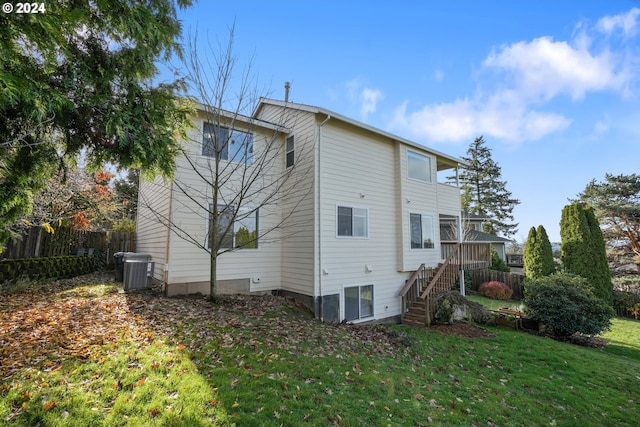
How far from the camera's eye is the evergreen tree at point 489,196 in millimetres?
36250

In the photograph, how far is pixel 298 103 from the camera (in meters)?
10.0

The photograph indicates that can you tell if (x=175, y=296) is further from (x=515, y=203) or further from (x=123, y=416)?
(x=515, y=203)

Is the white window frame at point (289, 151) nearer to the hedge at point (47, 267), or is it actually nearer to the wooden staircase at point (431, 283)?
the wooden staircase at point (431, 283)

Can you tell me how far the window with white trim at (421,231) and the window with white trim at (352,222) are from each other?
2.57 meters

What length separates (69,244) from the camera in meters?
12.5

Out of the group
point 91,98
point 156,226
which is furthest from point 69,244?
point 91,98

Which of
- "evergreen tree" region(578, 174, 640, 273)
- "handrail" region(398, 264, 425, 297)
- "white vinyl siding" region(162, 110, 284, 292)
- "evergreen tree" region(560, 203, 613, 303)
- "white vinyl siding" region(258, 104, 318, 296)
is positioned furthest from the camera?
"evergreen tree" region(578, 174, 640, 273)

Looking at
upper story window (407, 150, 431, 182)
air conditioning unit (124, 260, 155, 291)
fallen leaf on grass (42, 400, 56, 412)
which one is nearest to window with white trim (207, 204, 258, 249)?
air conditioning unit (124, 260, 155, 291)

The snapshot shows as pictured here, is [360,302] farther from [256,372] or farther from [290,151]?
[256,372]

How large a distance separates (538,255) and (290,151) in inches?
641

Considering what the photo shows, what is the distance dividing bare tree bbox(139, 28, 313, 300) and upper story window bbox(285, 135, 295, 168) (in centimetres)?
12

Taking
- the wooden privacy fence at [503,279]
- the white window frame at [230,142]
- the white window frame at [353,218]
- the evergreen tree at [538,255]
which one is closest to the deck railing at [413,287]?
the white window frame at [353,218]

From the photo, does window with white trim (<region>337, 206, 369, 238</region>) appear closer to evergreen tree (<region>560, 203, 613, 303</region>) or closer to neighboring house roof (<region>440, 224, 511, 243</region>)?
neighboring house roof (<region>440, 224, 511, 243</region>)

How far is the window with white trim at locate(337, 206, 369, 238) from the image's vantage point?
1002 cm
